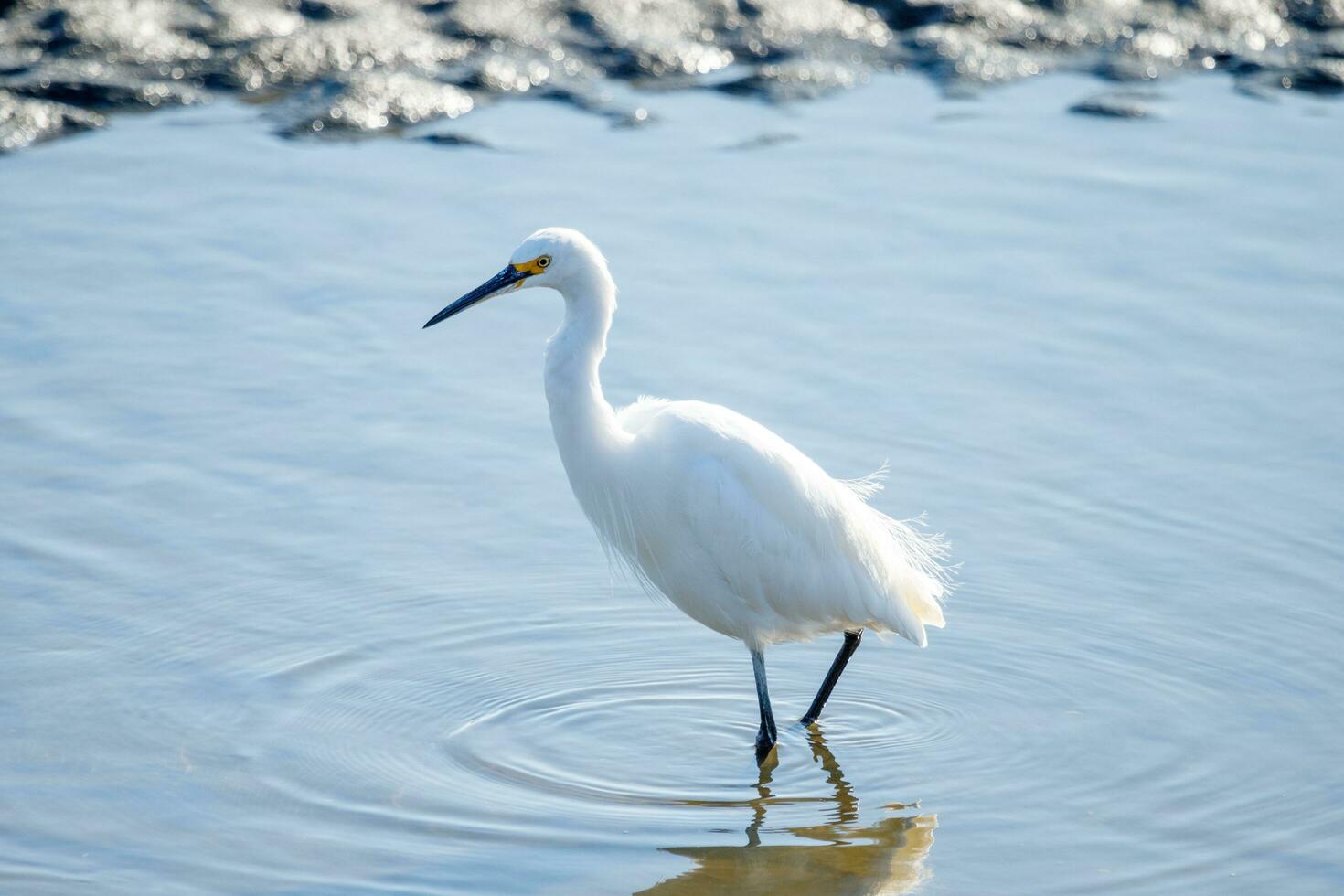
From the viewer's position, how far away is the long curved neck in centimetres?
504

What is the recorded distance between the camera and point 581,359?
16.6 feet

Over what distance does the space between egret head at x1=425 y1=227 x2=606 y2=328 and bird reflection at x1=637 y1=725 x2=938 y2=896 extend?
5.51 ft

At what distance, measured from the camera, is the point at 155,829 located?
470 cm

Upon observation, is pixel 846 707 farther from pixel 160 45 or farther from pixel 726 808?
pixel 160 45

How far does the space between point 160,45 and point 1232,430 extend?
7.54 m

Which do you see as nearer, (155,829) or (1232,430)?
(155,829)

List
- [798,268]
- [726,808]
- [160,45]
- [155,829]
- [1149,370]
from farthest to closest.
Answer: [160,45], [798,268], [1149,370], [726,808], [155,829]

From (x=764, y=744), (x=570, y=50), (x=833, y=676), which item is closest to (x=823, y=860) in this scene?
(x=764, y=744)

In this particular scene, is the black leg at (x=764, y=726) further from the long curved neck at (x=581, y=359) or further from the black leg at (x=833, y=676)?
the long curved neck at (x=581, y=359)

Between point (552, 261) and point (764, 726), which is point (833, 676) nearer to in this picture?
point (764, 726)

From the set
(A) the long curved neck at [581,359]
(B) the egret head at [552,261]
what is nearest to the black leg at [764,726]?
(A) the long curved neck at [581,359]

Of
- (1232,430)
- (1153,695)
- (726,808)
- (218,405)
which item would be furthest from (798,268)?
(726,808)

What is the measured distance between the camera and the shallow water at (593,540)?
15.9 feet

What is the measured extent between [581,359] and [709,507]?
2.06 feet
